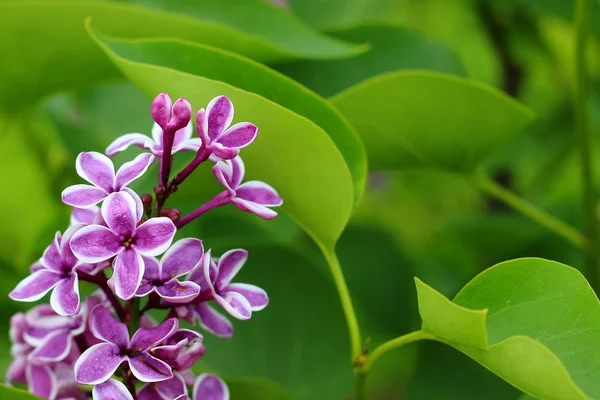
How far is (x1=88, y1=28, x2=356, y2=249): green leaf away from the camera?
0.46m

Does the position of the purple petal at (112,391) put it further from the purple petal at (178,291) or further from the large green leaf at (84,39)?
the large green leaf at (84,39)

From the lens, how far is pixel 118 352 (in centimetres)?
41

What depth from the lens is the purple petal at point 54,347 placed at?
464 mm

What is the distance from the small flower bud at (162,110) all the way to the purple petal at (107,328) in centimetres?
10

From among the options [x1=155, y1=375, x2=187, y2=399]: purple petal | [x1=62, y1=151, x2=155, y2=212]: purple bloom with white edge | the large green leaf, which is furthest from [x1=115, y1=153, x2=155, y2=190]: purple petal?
the large green leaf

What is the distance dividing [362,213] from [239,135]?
1124 mm

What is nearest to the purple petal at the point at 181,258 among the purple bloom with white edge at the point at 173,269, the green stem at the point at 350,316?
the purple bloom with white edge at the point at 173,269

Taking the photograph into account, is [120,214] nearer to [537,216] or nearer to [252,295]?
[252,295]

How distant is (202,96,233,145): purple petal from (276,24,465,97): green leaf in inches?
13.3

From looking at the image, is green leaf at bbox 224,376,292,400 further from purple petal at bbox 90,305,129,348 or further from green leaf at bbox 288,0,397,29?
green leaf at bbox 288,0,397,29

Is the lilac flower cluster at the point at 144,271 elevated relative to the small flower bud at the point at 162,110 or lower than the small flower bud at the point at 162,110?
lower

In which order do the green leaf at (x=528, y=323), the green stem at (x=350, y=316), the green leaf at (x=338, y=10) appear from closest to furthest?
the green leaf at (x=528, y=323), the green stem at (x=350, y=316), the green leaf at (x=338, y=10)

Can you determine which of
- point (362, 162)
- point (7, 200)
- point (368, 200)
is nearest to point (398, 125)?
point (362, 162)

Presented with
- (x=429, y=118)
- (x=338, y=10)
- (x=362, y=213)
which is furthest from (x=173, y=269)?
(x=362, y=213)
